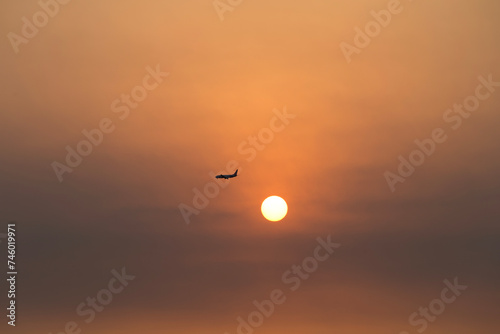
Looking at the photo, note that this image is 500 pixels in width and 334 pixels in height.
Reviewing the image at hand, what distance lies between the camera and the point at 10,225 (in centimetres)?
7194

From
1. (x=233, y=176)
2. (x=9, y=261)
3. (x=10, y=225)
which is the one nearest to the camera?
(x=9, y=261)

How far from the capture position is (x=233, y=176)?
102 metres

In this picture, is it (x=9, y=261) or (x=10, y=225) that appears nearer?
(x=9, y=261)

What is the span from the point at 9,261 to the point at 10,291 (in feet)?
32.4

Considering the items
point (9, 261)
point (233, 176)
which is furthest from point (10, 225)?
point (233, 176)

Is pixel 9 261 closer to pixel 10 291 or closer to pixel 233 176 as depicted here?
pixel 10 291

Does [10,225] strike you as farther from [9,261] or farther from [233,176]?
[233,176]

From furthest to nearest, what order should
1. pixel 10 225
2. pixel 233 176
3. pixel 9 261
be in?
pixel 233 176 → pixel 10 225 → pixel 9 261

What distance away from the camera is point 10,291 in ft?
238

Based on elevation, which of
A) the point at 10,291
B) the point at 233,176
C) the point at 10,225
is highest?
the point at 233,176

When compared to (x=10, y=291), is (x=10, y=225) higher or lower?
higher

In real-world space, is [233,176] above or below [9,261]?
above

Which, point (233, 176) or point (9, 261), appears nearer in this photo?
point (9, 261)

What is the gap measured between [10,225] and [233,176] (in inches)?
1718
